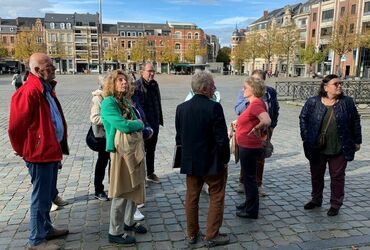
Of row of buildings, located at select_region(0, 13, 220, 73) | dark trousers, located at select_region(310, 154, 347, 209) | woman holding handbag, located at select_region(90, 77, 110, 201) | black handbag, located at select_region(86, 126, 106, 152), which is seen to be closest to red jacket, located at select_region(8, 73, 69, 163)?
woman holding handbag, located at select_region(90, 77, 110, 201)

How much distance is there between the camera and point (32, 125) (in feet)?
11.1

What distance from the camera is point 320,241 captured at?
157 inches

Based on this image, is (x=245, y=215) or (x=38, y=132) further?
(x=245, y=215)

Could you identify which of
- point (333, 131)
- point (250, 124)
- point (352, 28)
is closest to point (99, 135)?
point (250, 124)

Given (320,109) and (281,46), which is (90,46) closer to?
(281,46)

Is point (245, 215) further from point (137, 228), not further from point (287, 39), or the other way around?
point (287, 39)

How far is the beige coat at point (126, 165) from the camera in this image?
12.1 feet

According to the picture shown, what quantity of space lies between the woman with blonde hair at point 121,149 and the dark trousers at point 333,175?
246cm

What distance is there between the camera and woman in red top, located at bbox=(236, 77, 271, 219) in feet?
13.9

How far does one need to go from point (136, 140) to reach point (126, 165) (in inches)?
10.8

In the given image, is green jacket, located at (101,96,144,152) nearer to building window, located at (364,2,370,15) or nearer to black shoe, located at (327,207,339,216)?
black shoe, located at (327,207,339,216)

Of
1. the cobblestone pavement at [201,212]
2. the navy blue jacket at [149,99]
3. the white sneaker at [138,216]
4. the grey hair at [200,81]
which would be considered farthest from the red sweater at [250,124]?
the navy blue jacket at [149,99]

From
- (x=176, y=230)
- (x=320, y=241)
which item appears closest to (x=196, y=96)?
(x=176, y=230)

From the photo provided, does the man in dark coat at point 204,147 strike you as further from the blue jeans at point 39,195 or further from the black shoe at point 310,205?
the black shoe at point 310,205
